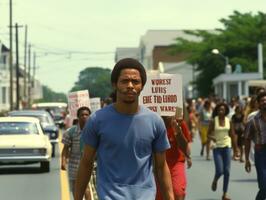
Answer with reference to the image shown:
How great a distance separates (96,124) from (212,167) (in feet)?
60.1

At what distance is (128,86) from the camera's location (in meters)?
7.06

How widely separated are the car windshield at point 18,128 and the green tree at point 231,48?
226ft

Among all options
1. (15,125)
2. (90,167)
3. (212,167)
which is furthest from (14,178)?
(90,167)

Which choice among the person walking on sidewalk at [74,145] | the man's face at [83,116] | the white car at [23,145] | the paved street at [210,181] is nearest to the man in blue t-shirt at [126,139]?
the person walking on sidewalk at [74,145]

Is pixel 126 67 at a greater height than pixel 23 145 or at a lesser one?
greater

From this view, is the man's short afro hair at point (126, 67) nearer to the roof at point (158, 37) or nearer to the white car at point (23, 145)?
the white car at point (23, 145)

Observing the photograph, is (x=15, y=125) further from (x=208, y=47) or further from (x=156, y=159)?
(x=208, y=47)

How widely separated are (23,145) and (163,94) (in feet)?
44.6

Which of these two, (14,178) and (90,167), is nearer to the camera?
(90,167)

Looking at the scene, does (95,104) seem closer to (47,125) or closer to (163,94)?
(163,94)

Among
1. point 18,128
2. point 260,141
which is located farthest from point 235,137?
point 18,128

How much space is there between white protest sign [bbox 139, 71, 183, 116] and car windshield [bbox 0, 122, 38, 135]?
46.1 feet

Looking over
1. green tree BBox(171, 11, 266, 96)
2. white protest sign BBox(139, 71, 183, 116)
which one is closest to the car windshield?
white protest sign BBox(139, 71, 183, 116)

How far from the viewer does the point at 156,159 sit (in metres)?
7.30
